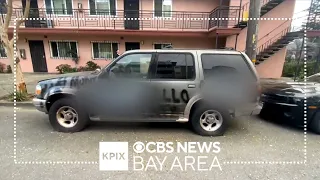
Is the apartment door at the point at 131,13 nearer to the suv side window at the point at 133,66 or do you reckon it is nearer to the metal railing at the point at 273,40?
the metal railing at the point at 273,40

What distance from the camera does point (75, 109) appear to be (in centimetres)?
373

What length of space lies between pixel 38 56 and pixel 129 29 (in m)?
6.76

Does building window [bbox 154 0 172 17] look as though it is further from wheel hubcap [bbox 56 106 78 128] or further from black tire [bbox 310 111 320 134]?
black tire [bbox 310 111 320 134]

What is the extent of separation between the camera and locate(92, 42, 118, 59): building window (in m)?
12.6

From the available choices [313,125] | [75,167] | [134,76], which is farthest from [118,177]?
[313,125]

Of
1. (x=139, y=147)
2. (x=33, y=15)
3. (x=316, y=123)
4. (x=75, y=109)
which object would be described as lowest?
(x=139, y=147)

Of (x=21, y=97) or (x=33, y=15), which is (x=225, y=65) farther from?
(x=33, y=15)

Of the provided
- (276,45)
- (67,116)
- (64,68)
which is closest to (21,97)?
(67,116)

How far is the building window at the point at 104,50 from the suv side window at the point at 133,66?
9561 millimetres

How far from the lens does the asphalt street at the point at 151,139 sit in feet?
8.48

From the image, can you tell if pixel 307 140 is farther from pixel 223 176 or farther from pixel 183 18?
pixel 183 18

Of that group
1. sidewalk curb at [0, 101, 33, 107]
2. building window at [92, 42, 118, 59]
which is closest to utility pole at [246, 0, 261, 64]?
sidewalk curb at [0, 101, 33, 107]

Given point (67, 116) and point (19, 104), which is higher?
point (67, 116)

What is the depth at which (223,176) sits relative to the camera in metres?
2.57
